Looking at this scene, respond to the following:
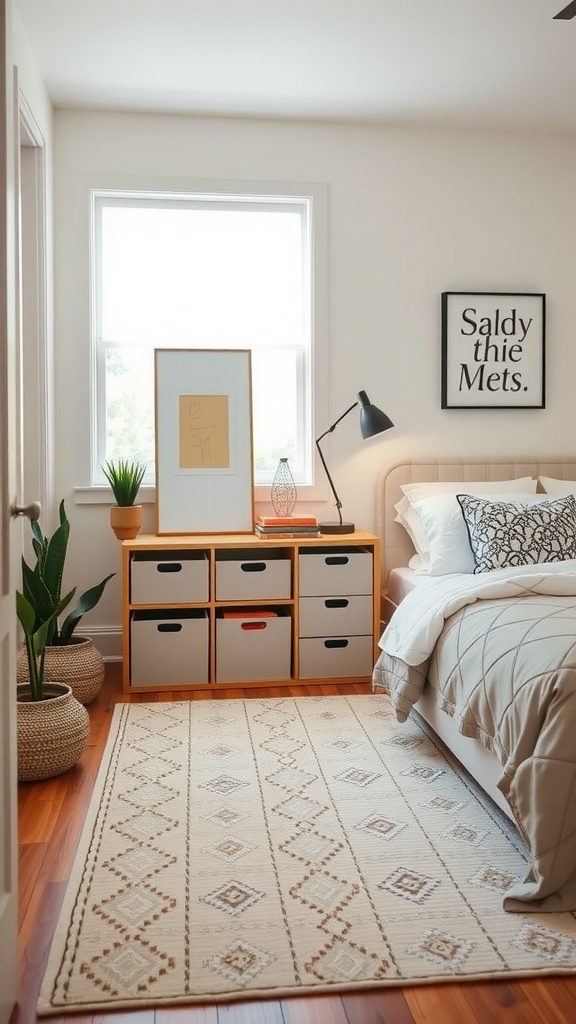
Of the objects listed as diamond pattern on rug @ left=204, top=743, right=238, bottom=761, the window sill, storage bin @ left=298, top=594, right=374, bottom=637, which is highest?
the window sill

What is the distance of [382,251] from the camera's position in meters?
4.31

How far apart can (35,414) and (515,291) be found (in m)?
2.46

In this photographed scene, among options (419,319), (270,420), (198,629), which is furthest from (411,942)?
(419,319)

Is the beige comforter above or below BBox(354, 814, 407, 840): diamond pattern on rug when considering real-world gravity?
above

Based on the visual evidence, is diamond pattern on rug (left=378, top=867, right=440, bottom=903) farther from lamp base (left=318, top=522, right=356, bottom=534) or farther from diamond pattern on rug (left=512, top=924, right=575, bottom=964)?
lamp base (left=318, top=522, right=356, bottom=534)

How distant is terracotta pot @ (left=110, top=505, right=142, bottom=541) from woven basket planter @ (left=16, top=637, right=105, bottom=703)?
0.57 m

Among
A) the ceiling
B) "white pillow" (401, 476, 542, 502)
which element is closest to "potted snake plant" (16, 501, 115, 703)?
"white pillow" (401, 476, 542, 502)

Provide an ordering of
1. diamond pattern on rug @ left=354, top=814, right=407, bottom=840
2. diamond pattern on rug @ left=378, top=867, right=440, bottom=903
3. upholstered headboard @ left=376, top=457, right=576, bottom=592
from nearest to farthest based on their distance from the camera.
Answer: diamond pattern on rug @ left=378, top=867, right=440, bottom=903 → diamond pattern on rug @ left=354, top=814, right=407, bottom=840 → upholstered headboard @ left=376, top=457, right=576, bottom=592

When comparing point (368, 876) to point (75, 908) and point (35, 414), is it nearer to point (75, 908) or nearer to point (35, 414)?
point (75, 908)

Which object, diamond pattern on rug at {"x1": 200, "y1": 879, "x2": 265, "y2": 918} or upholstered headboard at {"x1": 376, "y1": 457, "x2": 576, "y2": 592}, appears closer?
diamond pattern on rug at {"x1": 200, "y1": 879, "x2": 265, "y2": 918}

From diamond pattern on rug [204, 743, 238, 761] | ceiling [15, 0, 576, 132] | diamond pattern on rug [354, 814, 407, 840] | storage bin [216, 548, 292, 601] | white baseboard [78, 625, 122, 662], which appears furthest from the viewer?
white baseboard [78, 625, 122, 662]

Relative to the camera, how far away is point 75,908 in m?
2.01

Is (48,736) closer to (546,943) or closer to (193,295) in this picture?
(546,943)

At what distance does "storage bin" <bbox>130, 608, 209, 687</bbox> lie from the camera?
3795mm
